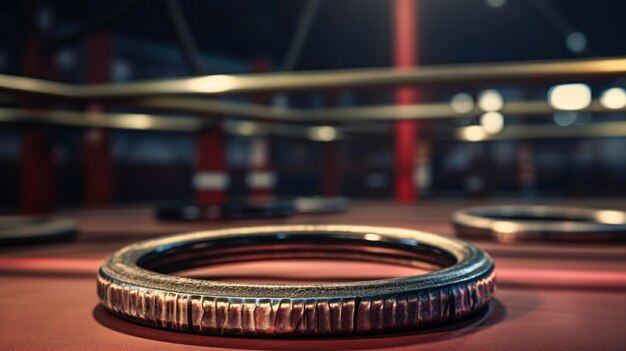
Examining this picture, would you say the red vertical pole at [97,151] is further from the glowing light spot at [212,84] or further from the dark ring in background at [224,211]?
the glowing light spot at [212,84]

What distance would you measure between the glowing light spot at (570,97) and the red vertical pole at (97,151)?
14.3 feet

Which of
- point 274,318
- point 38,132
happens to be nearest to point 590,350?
point 274,318

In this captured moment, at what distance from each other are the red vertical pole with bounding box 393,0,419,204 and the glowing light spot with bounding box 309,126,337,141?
1.98 ft

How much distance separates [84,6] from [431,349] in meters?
5.85

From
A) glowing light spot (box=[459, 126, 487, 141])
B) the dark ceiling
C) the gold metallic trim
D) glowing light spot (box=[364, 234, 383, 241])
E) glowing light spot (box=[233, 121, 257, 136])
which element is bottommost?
glowing light spot (box=[364, 234, 383, 241])

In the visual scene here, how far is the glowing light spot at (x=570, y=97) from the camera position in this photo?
11.1 feet

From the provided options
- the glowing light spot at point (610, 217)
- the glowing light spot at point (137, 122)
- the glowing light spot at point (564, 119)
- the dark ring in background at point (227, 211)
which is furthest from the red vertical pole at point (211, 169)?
the glowing light spot at point (564, 119)

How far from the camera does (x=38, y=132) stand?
4051 millimetres

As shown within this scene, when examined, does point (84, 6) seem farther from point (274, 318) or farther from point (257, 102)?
point (274, 318)

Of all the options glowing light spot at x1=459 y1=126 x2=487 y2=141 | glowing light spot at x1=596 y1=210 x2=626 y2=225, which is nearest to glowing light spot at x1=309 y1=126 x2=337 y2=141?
glowing light spot at x1=459 y1=126 x2=487 y2=141

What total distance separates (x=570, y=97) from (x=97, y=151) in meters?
5.38

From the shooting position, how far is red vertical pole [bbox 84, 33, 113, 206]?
18.5 ft

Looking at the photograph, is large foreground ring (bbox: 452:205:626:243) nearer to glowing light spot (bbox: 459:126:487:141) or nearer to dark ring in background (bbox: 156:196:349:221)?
dark ring in background (bbox: 156:196:349:221)

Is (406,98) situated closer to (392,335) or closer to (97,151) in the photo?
(97,151)
